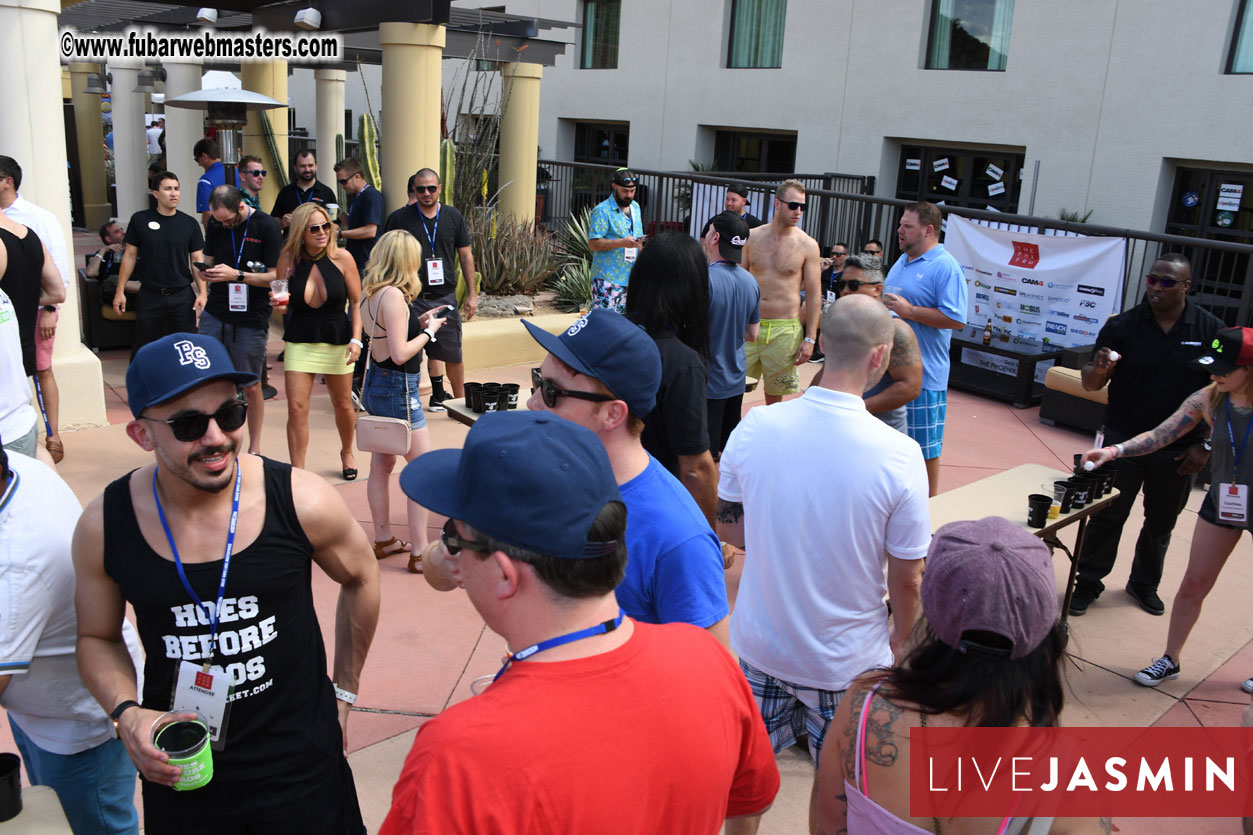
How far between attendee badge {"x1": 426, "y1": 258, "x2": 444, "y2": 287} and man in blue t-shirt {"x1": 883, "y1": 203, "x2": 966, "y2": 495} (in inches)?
Result: 147

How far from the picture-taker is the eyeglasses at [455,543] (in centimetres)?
164

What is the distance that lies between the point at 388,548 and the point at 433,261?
3078mm

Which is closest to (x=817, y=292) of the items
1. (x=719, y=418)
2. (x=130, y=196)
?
(x=719, y=418)

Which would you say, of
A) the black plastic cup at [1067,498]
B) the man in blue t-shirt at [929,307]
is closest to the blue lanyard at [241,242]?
the man in blue t-shirt at [929,307]

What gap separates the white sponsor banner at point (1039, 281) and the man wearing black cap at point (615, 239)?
3190 mm

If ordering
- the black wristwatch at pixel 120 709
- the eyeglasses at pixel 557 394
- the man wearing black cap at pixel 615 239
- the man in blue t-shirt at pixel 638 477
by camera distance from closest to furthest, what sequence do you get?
the black wristwatch at pixel 120 709, the man in blue t-shirt at pixel 638 477, the eyeglasses at pixel 557 394, the man wearing black cap at pixel 615 239

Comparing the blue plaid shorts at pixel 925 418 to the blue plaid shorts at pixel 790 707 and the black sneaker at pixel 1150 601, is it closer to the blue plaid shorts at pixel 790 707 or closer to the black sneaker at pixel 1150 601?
the black sneaker at pixel 1150 601

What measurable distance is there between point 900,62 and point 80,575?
15638 millimetres

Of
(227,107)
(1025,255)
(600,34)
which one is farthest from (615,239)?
(600,34)

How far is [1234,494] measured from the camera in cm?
424

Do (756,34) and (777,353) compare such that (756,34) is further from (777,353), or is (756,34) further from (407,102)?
(777,353)

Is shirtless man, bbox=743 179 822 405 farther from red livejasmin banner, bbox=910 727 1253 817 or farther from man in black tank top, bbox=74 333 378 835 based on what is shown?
red livejasmin banner, bbox=910 727 1253 817

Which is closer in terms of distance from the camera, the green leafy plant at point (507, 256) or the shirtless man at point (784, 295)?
the shirtless man at point (784, 295)

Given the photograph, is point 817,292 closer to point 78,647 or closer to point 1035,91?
point 78,647
